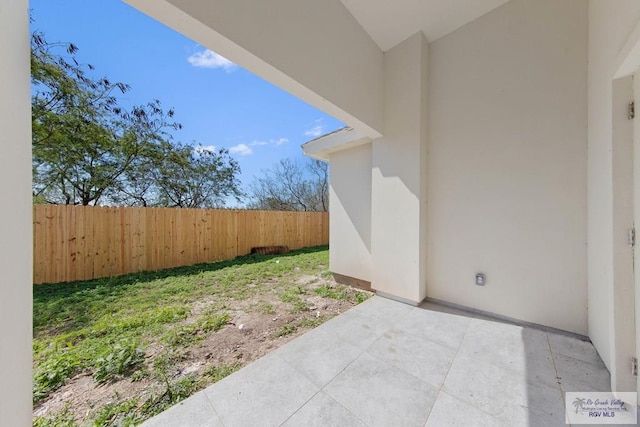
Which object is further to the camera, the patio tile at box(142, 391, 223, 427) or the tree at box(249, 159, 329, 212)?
the tree at box(249, 159, 329, 212)

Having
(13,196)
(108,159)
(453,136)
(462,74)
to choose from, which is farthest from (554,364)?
(108,159)

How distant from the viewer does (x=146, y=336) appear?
249 centimetres

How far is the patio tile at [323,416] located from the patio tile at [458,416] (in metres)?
0.51

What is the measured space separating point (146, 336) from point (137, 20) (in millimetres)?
4380

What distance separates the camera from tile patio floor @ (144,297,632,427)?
1.52 metres

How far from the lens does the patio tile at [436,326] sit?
95.4 inches

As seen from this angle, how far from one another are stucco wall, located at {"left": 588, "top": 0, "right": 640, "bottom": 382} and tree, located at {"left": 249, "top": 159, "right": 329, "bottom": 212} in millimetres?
12984

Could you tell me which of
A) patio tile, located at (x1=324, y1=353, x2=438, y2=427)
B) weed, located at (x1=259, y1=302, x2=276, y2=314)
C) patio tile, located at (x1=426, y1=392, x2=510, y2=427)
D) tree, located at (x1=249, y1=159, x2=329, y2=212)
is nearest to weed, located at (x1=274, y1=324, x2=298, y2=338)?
weed, located at (x1=259, y1=302, x2=276, y2=314)

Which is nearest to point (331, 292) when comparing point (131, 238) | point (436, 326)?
point (436, 326)

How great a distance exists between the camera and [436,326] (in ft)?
8.84

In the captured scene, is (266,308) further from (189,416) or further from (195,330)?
(189,416)

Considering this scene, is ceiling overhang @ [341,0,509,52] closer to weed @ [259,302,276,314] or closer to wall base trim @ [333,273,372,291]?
wall base trim @ [333,273,372,291]

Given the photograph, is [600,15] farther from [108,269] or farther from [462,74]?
[108,269]

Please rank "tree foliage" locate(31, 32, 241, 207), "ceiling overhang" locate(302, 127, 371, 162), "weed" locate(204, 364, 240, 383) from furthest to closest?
"tree foliage" locate(31, 32, 241, 207) → "ceiling overhang" locate(302, 127, 371, 162) → "weed" locate(204, 364, 240, 383)
